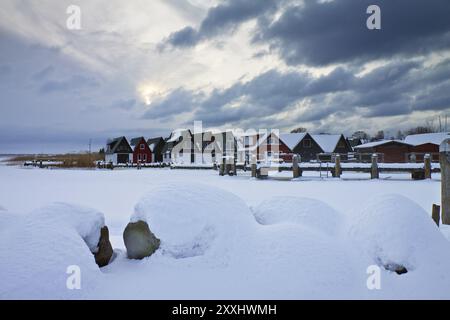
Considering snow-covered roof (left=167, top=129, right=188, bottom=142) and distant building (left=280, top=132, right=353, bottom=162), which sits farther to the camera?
snow-covered roof (left=167, top=129, right=188, bottom=142)

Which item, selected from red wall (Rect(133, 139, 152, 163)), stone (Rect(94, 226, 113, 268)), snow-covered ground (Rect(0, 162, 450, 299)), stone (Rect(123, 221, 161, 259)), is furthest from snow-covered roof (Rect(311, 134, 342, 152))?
stone (Rect(94, 226, 113, 268))

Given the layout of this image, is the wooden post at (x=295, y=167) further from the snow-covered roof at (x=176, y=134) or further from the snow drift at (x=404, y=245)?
the snow-covered roof at (x=176, y=134)

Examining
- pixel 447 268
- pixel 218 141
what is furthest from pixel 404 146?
pixel 447 268

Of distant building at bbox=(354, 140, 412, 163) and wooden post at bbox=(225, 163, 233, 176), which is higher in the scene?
distant building at bbox=(354, 140, 412, 163)

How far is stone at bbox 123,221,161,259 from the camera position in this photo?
12.9ft

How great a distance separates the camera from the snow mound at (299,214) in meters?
4.40

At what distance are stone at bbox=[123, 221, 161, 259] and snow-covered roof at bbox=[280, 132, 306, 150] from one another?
41.0 metres

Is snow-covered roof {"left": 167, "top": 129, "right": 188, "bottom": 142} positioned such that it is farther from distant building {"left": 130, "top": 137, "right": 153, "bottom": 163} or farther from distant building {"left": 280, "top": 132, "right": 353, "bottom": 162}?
distant building {"left": 280, "top": 132, "right": 353, "bottom": 162}

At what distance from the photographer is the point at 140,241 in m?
3.97

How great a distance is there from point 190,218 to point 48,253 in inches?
60.0

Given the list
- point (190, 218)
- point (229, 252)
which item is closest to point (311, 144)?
point (190, 218)

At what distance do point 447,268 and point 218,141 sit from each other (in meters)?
49.6

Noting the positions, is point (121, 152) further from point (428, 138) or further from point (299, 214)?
point (299, 214)
